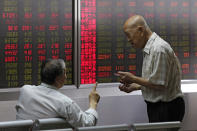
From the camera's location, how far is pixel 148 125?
2.21 m

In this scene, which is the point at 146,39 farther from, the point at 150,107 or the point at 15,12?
the point at 15,12

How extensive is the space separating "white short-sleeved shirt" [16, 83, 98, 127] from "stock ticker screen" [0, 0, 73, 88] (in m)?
1.19

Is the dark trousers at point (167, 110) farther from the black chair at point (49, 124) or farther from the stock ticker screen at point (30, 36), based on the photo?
the stock ticker screen at point (30, 36)

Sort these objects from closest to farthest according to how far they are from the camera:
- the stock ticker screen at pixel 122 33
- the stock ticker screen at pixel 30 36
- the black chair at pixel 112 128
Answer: the black chair at pixel 112 128 → the stock ticker screen at pixel 30 36 → the stock ticker screen at pixel 122 33

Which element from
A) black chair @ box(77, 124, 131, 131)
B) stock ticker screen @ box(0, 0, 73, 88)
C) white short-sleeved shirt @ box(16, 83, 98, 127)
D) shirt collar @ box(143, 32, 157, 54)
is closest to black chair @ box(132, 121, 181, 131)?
black chair @ box(77, 124, 131, 131)

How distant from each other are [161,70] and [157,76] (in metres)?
0.05

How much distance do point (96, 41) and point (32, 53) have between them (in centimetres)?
60

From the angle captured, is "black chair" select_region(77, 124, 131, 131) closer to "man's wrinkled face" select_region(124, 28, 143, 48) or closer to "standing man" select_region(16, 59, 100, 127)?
"standing man" select_region(16, 59, 100, 127)

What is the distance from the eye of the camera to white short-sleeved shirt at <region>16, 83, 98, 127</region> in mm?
2396

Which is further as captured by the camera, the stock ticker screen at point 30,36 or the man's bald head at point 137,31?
the stock ticker screen at point 30,36

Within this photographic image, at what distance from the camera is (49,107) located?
2.41 m

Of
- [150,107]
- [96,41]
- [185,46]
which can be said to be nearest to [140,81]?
[150,107]

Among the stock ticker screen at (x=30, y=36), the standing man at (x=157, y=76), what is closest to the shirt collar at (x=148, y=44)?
the standing man at (x=157, y=76)

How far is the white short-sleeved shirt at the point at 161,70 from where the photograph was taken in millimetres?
3002
